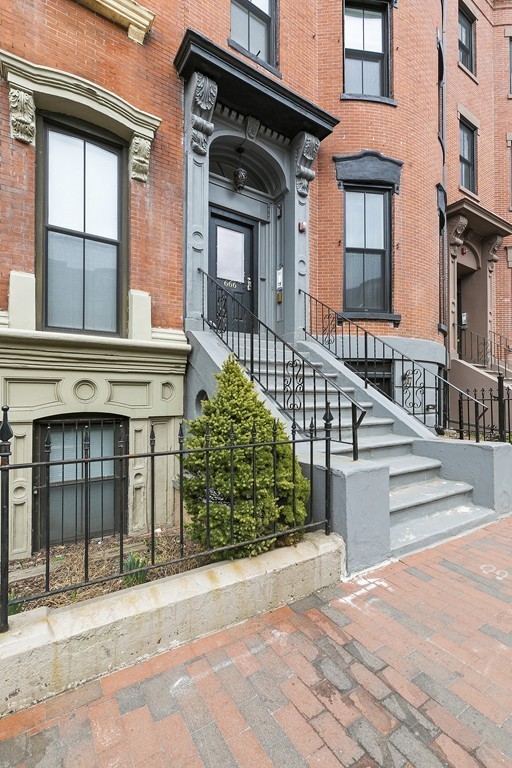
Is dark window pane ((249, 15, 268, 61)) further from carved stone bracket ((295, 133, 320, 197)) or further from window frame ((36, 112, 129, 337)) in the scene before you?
window frame ((36, 112, 129, 337))

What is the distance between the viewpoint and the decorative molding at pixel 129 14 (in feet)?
16.2

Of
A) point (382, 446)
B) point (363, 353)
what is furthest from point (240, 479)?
point (363, 353)

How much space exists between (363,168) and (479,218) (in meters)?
5.25

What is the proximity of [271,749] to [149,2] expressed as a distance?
817cm

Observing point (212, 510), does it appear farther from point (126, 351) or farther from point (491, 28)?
point (491, 28)

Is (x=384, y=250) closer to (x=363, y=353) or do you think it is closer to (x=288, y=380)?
(x=363, y=353)

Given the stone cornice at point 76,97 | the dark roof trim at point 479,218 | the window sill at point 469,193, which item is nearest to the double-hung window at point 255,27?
the stone cornice at point 76,97

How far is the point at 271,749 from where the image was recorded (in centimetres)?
180

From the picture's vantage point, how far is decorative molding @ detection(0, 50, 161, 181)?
4.36 meters

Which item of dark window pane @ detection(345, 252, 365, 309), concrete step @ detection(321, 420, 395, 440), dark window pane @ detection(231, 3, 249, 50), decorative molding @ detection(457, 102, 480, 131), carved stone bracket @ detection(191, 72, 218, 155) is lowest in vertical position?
concrete step @ detection(321, 420, 395, 440)

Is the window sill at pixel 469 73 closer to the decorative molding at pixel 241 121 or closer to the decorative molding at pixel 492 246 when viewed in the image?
the decorative molding at pixel 492 246

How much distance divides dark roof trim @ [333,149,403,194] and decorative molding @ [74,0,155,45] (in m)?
3.91

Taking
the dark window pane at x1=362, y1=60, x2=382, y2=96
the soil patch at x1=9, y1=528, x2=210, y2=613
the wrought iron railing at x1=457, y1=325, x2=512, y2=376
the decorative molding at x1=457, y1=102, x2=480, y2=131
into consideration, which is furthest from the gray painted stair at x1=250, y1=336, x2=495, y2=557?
the decorative molding at x1=457, y1=102, x2=480, y2=131

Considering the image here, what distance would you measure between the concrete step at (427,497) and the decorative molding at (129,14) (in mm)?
6868
